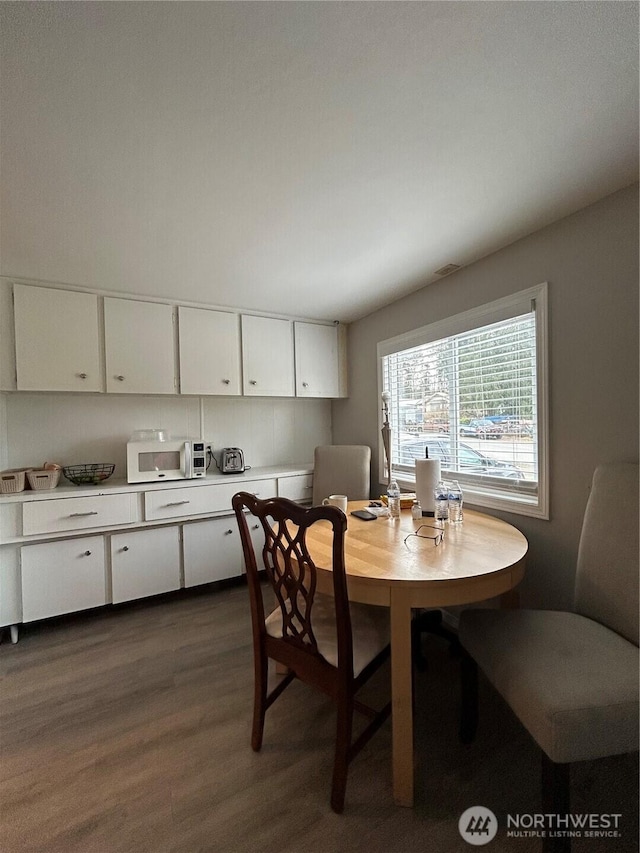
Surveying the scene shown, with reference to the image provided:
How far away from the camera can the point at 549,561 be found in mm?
1964

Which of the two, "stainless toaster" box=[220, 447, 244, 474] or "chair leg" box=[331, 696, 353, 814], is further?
"stainless toaster" box=[220, 447, 244, 474]

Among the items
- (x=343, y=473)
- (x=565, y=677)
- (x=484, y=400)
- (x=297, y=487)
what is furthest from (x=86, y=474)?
(x=565, y=677)

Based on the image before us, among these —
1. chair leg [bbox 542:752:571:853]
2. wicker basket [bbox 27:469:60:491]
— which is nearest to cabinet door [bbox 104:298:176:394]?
wicker basket [bbox 27:469:60:491]

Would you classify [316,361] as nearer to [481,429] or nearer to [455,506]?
[481,429]

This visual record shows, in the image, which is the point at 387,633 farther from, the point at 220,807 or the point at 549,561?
the point at 549,561

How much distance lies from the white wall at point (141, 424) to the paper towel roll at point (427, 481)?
6.40 feet

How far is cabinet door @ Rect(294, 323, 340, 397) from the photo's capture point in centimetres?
355

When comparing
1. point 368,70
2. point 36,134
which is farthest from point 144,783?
point 368,70

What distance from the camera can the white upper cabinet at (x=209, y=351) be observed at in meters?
3.04

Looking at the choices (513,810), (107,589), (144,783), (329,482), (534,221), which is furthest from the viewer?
(329,482)

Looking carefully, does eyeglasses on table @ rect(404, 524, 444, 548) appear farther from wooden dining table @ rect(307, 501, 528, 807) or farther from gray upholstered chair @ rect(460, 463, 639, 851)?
gray upholstered chair @ rect(460, 463, 639, 851)

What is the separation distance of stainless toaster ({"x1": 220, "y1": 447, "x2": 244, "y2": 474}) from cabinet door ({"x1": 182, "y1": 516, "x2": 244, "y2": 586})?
1.36 feet

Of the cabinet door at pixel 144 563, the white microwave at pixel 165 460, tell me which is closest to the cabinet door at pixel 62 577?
the cabinet door at pixel 144 563

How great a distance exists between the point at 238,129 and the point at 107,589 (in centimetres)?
284
